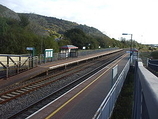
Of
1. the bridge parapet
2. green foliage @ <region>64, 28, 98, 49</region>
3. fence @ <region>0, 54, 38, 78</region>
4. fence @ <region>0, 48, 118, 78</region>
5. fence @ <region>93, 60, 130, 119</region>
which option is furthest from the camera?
green foliage @ <region>64, 28, 98, 49</region>

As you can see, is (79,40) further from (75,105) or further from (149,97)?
(149,97)

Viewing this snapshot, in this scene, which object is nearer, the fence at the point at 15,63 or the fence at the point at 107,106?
the fence at the point at 107,106

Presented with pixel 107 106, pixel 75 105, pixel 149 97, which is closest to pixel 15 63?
pixel 75 105

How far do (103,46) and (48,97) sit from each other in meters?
74.6

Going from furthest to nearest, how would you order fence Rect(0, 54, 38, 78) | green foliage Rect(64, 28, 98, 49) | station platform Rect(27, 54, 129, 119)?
green foliage Rect(64, 28, 98, 49), fence Rect(0, 54, 38, 78), station platform Rect(27, 54, 129, 119)

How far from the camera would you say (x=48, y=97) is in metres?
10.9

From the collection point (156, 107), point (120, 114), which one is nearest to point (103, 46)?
point (120, 114)

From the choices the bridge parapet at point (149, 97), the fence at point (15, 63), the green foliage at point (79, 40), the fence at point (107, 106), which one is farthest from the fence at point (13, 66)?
the green foliage at point (79, 40)

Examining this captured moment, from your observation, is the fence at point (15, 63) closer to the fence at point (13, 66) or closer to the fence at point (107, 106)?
the fence at point (13, 66)

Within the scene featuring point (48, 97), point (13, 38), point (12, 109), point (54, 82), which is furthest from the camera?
point (13, 38)

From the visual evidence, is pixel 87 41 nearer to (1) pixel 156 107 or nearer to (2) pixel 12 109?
(2) pixel 12 109

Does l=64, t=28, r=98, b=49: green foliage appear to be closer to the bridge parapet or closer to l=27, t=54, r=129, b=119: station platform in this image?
l=27, t=54, r=129, b=119: station platform

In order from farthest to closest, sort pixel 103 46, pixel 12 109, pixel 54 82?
1. pixel 103 46
2. pixel 54 82
3. pixel 12 109

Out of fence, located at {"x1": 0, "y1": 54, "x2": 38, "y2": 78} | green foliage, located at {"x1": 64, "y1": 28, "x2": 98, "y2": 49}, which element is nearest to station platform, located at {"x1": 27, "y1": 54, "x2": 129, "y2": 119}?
fence, located at {"x1": 0, "y1": 54, "x2": 38, "y2": 78}
